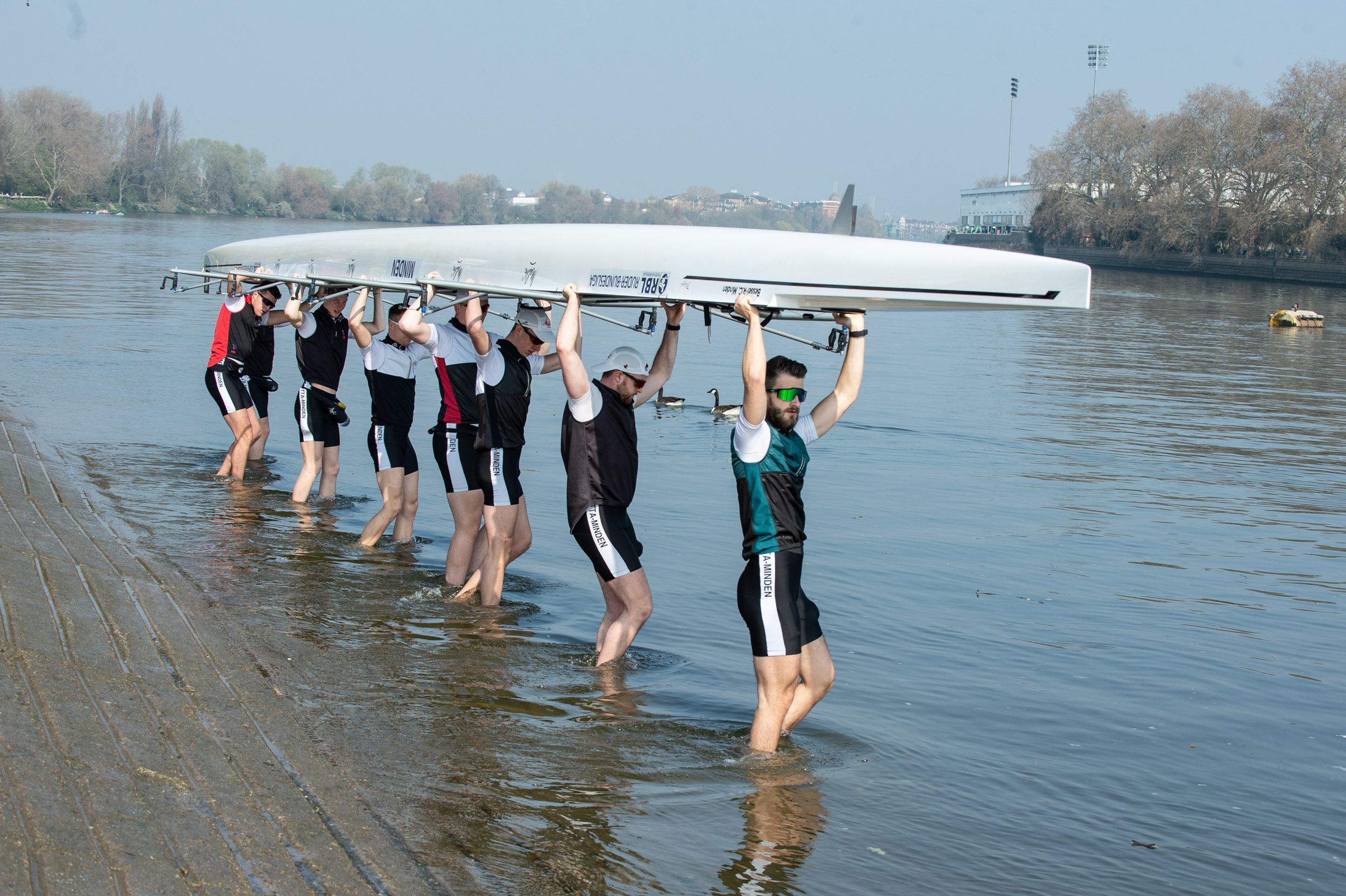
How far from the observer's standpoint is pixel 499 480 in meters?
7.32

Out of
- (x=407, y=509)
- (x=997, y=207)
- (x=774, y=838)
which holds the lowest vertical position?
(x=774, y=838)

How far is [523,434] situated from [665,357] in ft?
4.06

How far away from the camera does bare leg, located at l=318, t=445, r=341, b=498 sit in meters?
10.5

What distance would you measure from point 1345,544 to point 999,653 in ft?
18.0

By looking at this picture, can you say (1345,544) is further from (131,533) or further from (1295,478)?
(131,533)

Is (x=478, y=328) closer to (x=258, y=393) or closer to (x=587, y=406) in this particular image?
(x=587, y=406)

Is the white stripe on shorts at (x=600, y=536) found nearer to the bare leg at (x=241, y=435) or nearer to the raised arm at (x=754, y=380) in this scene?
the raised arm at (x=754, y=380)

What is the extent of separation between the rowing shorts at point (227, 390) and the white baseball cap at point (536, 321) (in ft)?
15.6

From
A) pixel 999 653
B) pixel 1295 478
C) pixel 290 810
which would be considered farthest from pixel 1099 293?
pixel 290 810

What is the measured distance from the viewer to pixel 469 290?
24.2 ft

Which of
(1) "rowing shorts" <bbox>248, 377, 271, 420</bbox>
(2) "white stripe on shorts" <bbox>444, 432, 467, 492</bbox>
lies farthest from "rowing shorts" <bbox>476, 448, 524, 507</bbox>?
Result: (1) "rowing shorts" <bbox>248, 377, 271, 420</bbox>

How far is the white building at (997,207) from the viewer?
144 metres

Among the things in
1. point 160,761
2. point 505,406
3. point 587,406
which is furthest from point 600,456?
point 160,761

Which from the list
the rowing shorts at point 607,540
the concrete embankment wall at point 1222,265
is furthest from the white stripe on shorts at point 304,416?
the concrete embankment wall at point 1222,265
